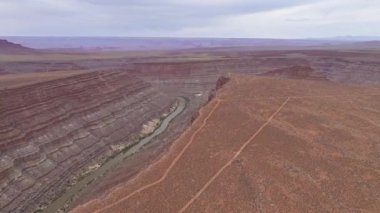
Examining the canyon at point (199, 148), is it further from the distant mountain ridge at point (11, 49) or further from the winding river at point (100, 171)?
the distant mountain ridge at point (11, 49)

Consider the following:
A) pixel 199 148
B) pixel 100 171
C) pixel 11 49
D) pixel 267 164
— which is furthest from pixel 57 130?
pixel 11 49

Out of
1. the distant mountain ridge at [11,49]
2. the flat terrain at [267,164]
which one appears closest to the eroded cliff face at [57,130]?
the flat terrain at [267,164]

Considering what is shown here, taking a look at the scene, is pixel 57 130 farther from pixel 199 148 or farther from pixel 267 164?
pixel 267 164

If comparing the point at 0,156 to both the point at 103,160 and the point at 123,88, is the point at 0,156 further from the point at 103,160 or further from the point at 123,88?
the point at 123,88

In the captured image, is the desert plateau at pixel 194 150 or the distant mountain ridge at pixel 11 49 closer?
the desert plateau at pixel 194 150

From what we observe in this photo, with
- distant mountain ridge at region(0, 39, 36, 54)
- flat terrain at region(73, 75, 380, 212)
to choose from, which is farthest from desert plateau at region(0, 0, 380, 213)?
distant mountain ridge at region(0, 39, 36, 54)

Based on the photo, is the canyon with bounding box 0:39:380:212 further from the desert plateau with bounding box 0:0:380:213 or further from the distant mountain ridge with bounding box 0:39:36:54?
the distant mountain ridge with bounding box 0:39:36:54
